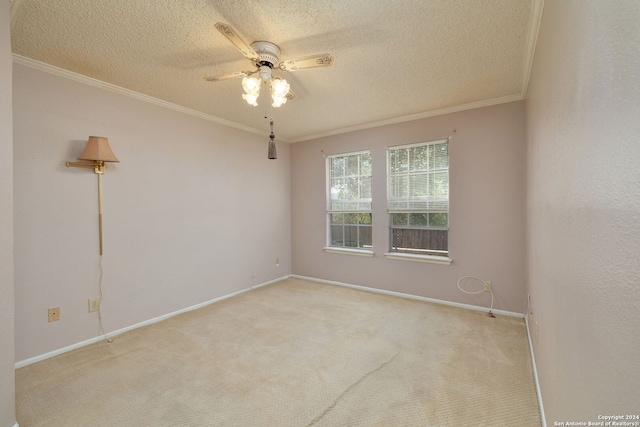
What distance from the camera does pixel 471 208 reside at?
136 inches

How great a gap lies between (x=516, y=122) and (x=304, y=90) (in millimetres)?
2430

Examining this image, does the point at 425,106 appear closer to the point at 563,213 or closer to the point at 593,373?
the point at 563,213

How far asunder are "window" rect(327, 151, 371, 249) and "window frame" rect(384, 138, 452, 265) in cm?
36

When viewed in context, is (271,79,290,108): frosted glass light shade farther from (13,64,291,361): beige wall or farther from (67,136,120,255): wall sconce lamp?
(13,64,291,361): beige wall

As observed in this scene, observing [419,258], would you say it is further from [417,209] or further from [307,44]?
[307,44]

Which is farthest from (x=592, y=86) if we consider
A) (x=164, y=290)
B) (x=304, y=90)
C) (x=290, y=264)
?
(x=290, y=264)

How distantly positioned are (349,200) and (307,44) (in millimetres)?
2692

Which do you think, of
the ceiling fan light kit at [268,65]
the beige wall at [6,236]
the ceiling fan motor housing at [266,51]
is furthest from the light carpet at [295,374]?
the ceiling fan motor housing at [266,51]

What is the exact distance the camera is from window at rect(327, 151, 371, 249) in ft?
14.3

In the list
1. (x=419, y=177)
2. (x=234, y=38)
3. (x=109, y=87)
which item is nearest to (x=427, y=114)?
(x=419, y=177)

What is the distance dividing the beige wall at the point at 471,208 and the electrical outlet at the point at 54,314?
3.42 m

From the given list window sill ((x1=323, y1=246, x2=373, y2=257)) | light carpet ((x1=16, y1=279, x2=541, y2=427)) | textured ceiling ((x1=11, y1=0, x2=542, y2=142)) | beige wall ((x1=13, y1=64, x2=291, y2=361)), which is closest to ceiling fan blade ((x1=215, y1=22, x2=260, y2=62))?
textured ceiling ((x1=11, y1=0, x2=542, y2=142))

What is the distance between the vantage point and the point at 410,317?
3.22 meters

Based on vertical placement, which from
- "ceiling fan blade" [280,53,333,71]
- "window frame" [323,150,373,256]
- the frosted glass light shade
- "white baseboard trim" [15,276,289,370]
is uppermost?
"ceiling fan blade" [280,53,333,71]
